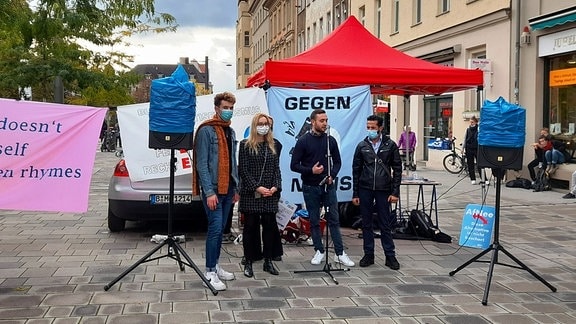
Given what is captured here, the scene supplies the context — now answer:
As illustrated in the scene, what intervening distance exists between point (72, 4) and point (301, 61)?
3246 millimetres

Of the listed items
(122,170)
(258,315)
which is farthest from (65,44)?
(258,315)

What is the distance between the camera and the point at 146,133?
7945 mm

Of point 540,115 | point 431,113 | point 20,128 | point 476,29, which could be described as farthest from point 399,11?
point 20,128

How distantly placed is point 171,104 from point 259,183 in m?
1.23

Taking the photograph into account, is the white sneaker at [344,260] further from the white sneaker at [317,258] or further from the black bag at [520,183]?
the black bag at [520,183]

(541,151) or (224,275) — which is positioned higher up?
(541,151)

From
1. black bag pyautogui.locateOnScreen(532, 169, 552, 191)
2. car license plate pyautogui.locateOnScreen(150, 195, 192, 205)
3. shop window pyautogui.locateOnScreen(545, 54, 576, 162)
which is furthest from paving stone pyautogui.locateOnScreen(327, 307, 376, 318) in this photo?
shop window pyautogui.locateOnScreen(545, 54, 576, 162)

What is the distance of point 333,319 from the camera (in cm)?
500

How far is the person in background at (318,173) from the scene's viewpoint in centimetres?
675

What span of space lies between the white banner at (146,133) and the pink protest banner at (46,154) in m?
1.89

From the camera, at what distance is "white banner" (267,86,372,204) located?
809 cm

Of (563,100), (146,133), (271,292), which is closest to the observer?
(271,292)

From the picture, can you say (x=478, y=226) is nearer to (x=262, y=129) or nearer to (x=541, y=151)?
(x=262, y=129)

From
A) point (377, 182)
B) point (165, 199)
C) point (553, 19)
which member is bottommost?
point (165, 199)
